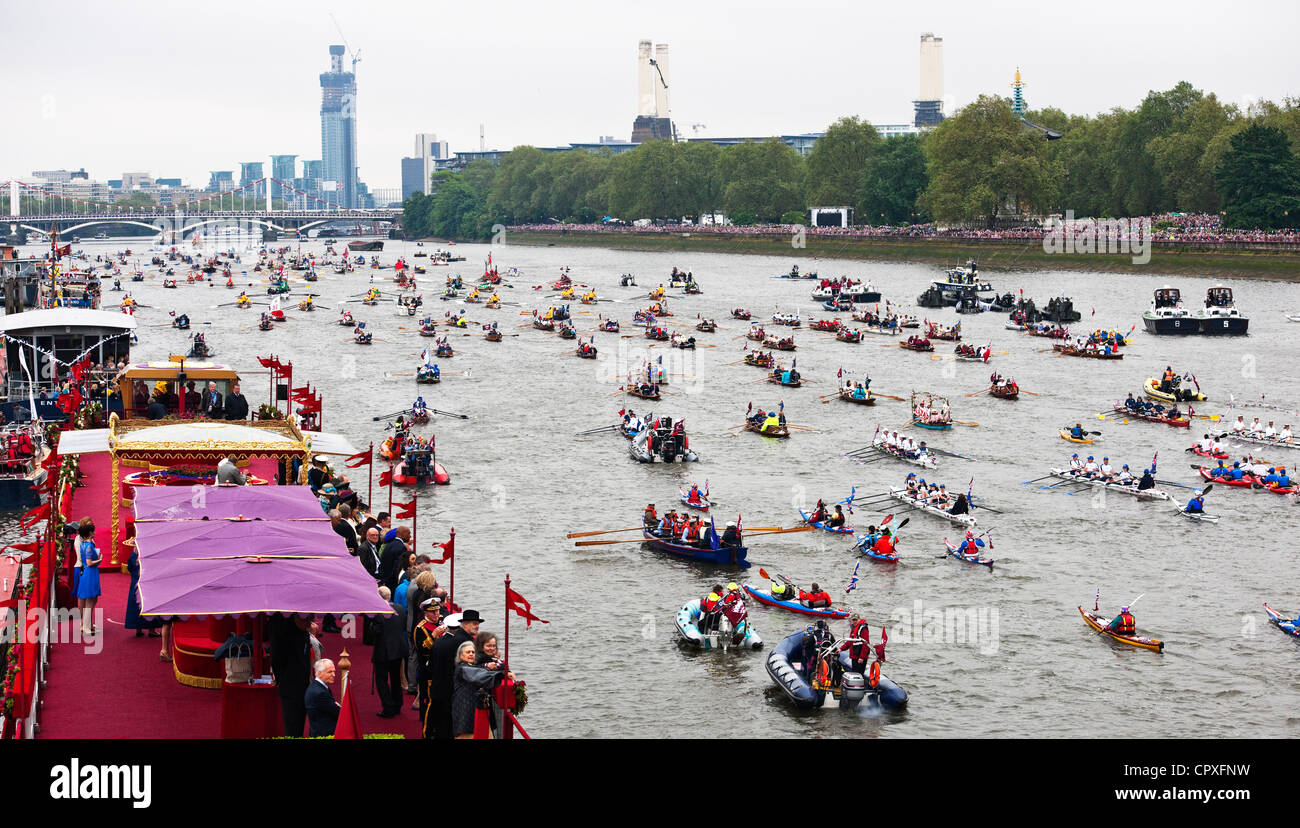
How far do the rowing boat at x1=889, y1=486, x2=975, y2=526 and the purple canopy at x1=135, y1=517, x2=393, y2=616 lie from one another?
27874mm

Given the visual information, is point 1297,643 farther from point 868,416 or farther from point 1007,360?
point 1007,360

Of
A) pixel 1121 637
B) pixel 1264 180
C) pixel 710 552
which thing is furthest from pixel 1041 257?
pixel 1121 637

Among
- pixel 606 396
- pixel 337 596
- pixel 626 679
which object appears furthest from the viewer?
pixel 606 396

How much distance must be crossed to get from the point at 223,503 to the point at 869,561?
23247 mm

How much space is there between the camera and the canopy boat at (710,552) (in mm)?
40688

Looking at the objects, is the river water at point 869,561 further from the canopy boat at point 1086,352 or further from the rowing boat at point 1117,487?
the canopy boat at point 1086,352

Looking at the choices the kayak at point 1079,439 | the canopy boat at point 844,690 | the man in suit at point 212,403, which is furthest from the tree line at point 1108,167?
the canopy boat at point 844,690

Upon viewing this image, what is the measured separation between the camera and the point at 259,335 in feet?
350

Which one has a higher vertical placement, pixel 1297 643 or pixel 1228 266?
pixel 1228 266

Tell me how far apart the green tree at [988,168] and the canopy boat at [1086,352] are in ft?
263

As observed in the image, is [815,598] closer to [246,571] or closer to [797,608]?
[797,608]
